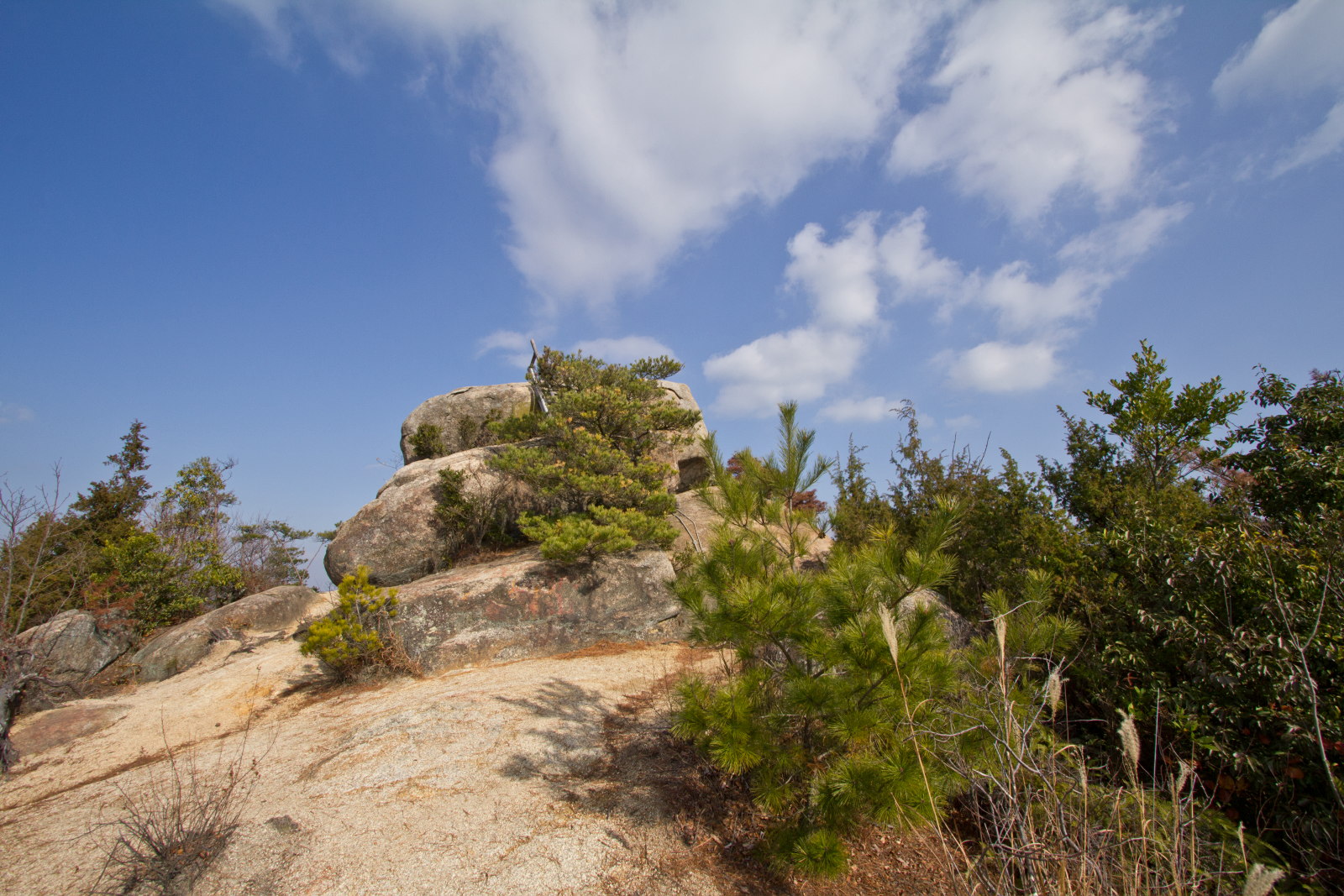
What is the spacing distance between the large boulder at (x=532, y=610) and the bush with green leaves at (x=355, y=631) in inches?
10.7

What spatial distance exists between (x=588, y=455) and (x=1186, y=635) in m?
7.96

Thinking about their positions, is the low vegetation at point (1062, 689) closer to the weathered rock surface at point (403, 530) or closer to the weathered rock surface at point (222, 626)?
the weathered rock surface at point (403, 530)

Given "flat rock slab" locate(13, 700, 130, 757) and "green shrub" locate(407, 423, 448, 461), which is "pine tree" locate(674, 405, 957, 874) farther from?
"green shrub" locate(407, 423, 448, 461)

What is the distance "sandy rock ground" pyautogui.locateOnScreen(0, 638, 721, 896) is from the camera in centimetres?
341

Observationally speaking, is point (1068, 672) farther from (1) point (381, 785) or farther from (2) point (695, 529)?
(2) point (695, 529)

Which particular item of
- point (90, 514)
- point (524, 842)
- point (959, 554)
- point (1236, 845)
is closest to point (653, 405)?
point (959, 554)

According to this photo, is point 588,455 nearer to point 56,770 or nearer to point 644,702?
point 644,702

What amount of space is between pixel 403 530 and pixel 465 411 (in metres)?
4.98

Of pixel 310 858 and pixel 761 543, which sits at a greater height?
pixel 761 543

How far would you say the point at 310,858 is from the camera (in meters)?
3.50

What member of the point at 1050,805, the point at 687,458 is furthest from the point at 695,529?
the point at 1050,805

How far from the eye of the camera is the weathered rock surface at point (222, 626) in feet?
29.7

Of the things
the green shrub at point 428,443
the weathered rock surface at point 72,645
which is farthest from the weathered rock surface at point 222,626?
the green shrub at point 428,443

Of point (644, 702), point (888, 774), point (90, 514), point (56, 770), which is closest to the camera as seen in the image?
Result: point (888, 774)
